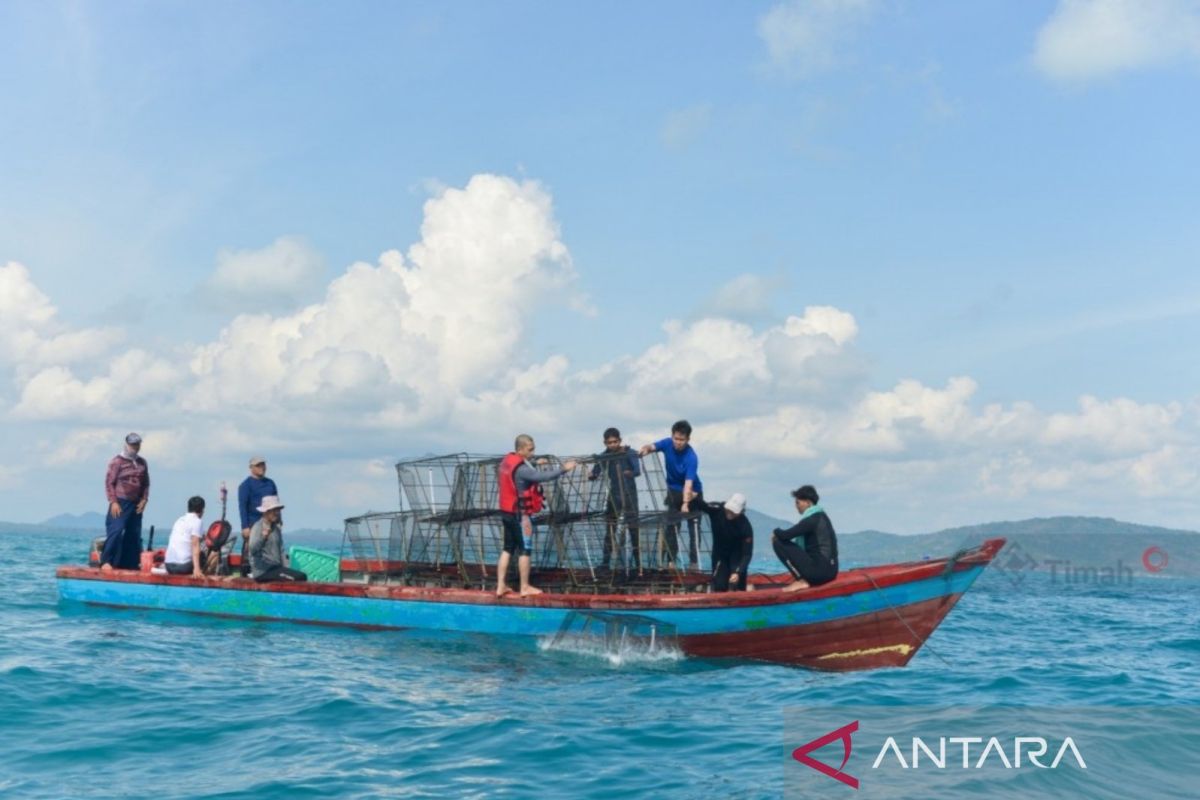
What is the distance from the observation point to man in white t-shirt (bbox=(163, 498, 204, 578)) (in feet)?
60.2

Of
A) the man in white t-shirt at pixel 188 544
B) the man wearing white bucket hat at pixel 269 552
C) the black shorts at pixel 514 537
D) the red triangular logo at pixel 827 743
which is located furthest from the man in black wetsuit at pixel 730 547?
the man in white t-shirt at pixel 188 544

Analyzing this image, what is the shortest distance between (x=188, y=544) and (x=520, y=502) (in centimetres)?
791

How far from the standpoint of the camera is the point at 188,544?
1911 cm

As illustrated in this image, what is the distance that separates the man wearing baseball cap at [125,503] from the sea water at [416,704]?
207 cm

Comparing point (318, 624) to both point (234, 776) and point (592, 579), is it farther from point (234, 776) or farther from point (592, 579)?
point (234, 776)

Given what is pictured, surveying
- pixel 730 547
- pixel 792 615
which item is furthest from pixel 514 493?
pixel 792 615

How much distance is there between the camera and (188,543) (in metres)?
19.1

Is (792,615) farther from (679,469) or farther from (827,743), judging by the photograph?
(827,743)

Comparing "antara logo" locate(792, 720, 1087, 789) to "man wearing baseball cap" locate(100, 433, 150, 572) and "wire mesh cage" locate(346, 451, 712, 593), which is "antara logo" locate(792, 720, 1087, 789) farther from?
"man wearing baseball cap" locate(100, 433, 150, 572)

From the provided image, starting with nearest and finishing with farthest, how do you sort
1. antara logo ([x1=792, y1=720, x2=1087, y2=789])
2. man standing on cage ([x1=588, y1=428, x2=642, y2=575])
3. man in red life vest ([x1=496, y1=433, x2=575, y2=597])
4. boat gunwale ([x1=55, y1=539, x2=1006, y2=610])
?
antara logo ([x1=792, y1=720, x2=1087, y2=789]) < boat gunwale ([x1=55, y1=539, x2=1006, y2=610]) < man in red life vest ([x1=496, y1=433, x2=575, y2=597]) < man standing on cage ([x1=588, y1=428, x2=642, y2=575])
